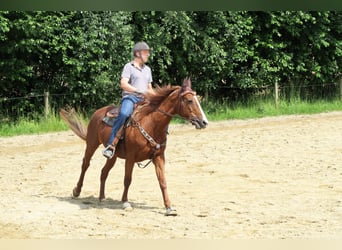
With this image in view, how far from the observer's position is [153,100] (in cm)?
700

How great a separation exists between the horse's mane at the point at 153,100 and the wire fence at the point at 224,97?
939 cm

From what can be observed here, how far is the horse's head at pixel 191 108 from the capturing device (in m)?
6.45

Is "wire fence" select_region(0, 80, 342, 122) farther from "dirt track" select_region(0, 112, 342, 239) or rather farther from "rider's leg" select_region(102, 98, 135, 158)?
"rider's leg" select_region(102, 98, 135, 158)

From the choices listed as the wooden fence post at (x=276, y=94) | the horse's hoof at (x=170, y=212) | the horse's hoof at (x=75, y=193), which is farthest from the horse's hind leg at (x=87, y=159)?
the wooden fence post at (x=276, y=94)

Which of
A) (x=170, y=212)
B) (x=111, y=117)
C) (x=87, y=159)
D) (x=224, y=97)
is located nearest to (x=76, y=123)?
A: (x=87, y=159)

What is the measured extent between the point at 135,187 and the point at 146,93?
2.21 metres

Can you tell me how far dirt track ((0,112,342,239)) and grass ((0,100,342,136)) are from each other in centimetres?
79

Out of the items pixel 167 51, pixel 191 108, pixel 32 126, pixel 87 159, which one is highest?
pixel 167 51

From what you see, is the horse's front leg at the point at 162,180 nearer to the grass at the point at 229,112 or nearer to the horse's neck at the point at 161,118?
the horse's neck at the point at 161,118

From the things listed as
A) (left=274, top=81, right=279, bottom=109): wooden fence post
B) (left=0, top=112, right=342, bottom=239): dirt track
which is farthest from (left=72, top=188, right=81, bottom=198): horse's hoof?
(left=274, top=81, right=279, bottom=109): wooden fence post

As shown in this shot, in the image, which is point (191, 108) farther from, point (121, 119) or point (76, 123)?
point (76, 123)

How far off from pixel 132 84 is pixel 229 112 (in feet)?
37.8

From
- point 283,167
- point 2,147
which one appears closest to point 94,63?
point 2,147

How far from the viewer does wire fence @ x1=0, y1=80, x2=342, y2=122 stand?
16.2 metres
